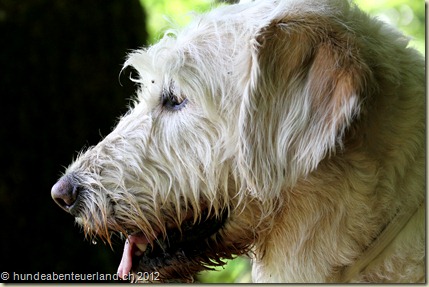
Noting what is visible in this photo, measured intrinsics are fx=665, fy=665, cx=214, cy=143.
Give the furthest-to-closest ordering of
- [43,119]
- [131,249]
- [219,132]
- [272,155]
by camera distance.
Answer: [43,119] < [131,249] < [219,132] < [272,155]

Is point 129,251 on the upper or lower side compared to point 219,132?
lower

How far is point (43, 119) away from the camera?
527cm

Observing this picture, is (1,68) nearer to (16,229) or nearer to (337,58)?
(16,229)

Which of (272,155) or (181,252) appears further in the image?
(181,252)

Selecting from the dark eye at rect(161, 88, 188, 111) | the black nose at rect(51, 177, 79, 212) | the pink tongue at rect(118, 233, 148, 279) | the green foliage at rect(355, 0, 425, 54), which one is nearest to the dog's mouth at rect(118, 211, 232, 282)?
the pink tongue at rect(118, 233, 148, 279)

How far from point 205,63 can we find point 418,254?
1101 millimetres

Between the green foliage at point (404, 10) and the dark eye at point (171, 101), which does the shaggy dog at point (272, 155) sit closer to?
the dark eye at point (171, 101)

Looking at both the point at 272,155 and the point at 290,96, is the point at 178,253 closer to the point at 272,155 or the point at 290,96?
the point at 272,155

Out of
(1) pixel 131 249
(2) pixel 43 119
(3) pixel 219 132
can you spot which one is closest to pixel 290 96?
(3) pixel 219 132

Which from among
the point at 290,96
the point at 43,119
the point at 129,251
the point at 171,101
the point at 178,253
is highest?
the point at 290,96

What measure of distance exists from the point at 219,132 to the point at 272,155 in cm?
29

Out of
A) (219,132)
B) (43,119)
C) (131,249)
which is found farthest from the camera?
(43,119)

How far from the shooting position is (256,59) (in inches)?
95.3

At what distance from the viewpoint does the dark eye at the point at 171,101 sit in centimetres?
272
